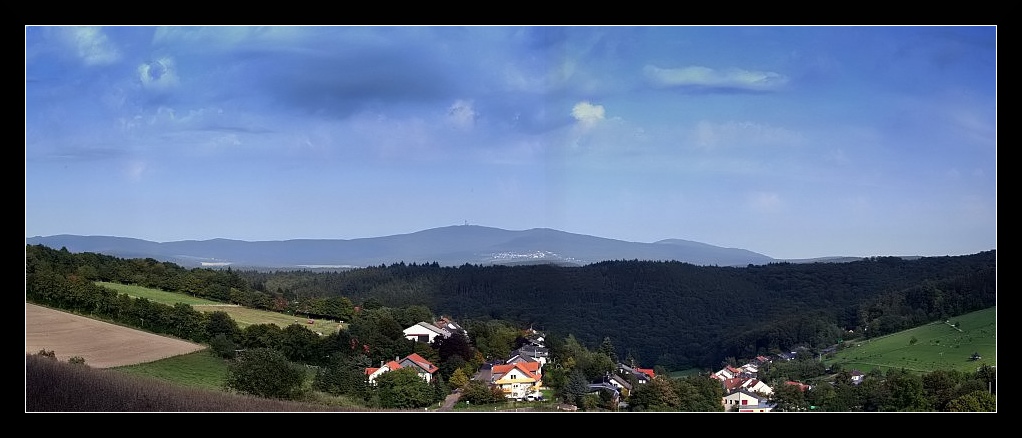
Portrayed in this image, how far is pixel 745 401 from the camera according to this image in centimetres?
743

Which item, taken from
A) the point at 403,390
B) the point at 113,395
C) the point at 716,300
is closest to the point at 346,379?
the point at 403,390

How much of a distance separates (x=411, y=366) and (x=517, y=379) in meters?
1.23

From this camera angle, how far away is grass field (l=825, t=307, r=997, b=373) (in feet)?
27.3

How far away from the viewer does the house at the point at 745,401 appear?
289 inches

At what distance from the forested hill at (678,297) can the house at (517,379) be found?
1097 mm

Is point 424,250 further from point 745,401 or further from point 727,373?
point 745,401

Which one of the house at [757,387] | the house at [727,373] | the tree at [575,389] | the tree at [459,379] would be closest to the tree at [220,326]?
the tree at [459,379]

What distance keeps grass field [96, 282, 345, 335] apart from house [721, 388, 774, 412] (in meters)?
4.99

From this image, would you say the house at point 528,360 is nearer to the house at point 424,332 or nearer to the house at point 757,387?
the house at point 424,332

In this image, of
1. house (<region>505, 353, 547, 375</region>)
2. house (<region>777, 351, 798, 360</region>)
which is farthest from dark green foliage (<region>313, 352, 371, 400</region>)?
house (<region>777, 351, 798, 360</region>)
